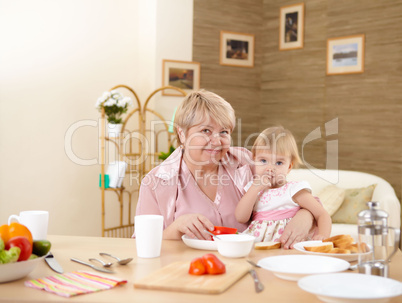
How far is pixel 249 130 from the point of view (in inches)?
Answer: 208

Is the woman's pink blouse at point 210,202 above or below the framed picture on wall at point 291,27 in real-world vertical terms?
below

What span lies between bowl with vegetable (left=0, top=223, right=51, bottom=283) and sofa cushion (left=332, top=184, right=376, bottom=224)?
3.11m

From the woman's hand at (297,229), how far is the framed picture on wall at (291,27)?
133 inches

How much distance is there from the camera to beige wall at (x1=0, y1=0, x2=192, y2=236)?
4.19m

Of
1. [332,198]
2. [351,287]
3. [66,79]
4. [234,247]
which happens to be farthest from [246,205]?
[66,79]

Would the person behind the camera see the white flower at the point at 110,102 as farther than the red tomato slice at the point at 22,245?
Yes

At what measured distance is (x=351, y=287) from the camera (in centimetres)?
116

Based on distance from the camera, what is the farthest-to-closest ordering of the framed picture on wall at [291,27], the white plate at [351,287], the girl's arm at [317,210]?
the framed picture on wall at [291,27]
the girl's arm at [317,210]
the white plate at [351,287]

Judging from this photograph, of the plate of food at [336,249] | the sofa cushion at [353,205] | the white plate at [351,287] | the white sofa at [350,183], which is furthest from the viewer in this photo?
the sofa cushion at [353,205]

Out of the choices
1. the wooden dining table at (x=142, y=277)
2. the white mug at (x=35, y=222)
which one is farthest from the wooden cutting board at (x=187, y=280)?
the white mug at (x=35, y=222)

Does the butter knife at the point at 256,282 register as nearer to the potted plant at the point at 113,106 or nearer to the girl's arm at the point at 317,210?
the girl's arm at the point at 317,210

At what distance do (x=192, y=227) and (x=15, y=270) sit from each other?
2.28 ft

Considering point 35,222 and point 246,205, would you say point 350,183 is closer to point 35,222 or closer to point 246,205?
point 246,205

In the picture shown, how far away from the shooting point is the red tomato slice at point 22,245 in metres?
1.28
